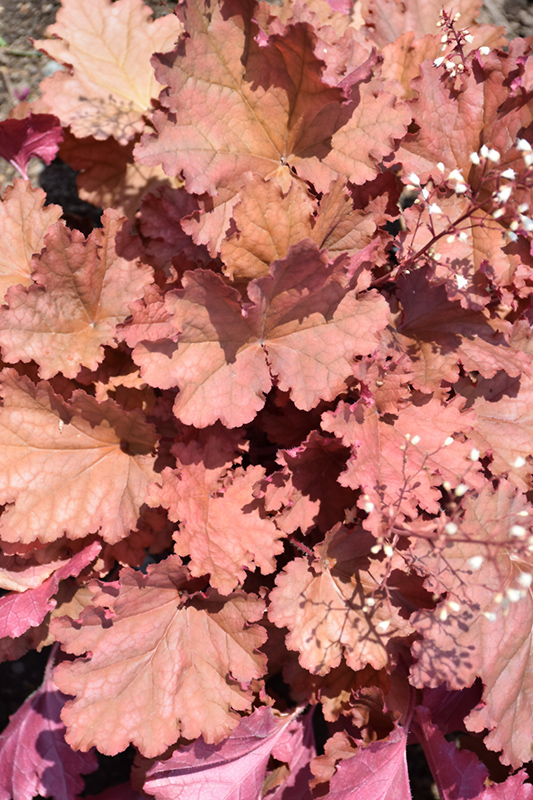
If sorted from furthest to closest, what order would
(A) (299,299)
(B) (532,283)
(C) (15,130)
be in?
(C) (15,130)
(B) (532,283)
(A) (299,299)

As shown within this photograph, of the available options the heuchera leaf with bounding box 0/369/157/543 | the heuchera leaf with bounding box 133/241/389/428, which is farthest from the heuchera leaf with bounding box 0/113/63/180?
the heuchera leaf with bounding box 133/241/389/428

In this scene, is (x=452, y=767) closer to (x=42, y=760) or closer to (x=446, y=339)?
(x=446, y=339)

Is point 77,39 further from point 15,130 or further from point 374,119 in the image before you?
point 374,119

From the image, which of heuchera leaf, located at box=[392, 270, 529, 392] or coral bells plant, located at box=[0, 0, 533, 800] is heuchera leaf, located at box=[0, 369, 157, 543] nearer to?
coral bells plant, located at box=[0, 0, 533, 800]

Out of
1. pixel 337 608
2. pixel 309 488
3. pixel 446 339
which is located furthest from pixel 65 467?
pixel 446 339

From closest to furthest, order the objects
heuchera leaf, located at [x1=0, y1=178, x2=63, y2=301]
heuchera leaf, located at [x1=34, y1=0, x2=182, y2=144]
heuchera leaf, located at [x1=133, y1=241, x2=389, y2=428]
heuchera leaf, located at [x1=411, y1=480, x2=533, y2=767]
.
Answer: heuchera leaf, located at [x1=133, y1=241, x2=389, y2=428] → heuchera leaf, located at [x1=411, y1=480, x2=533, y2=767] → heuchera leaf, located at [x1=0, y1=178, x2=63, y2=301] → heuchera leaf, located at [x1=34, y1=0, x2=182, y2=144]

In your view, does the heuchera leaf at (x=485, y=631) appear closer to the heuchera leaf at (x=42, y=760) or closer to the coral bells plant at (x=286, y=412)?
the coral bells plant at (x=286, y=412)

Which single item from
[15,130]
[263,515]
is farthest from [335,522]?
[15,130]
